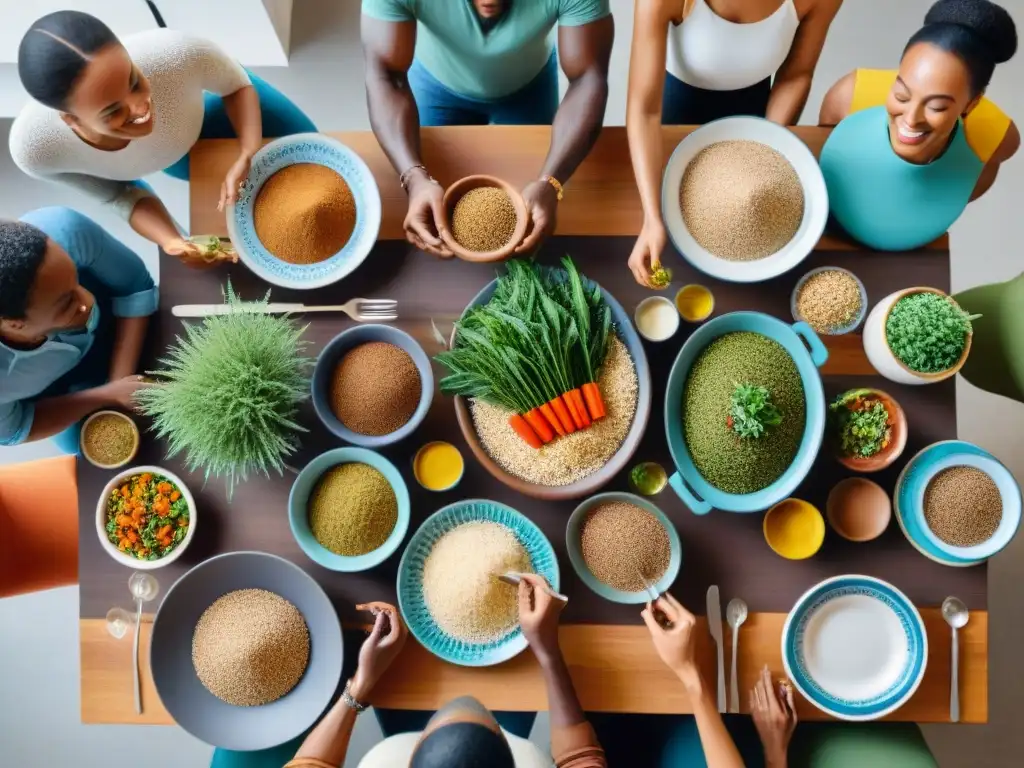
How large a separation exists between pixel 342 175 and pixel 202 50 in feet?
1.15

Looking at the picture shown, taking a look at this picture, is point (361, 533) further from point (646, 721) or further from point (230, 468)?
point (646, 721)

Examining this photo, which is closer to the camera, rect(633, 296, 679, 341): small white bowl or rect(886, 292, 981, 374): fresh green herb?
rect(886, 292, 981, 374): fresh green herb

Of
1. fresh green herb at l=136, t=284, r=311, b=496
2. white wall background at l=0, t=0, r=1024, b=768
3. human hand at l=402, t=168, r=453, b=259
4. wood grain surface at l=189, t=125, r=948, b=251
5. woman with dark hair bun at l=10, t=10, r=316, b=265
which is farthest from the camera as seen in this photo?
white wall background at l=0, t=0, r=1024, b=768

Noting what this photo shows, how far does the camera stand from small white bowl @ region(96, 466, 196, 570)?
51.9 inches

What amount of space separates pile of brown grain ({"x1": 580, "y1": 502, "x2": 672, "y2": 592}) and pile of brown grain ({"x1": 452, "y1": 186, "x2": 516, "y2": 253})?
547mm

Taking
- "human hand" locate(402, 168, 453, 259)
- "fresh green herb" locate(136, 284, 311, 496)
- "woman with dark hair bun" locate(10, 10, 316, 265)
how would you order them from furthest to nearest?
"human hand" locate(402, 168, 453, 259) < "fresh green herb" locate(136, 284, 311, 496) < "woman with dark hair bun" locate(10, 10, 316, 265)

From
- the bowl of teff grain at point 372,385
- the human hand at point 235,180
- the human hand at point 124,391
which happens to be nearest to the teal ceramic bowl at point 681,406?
the bowl of teff grain at point 372,385

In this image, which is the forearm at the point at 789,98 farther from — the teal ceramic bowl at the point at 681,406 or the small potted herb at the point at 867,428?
the small potted herb at the point at 867,428

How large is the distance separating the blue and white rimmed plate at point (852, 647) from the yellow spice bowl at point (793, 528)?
0.26 feet

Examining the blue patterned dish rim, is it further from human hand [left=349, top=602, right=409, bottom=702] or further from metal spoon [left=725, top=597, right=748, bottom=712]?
human hand [left=349, top=602, right=409, bottom=702]

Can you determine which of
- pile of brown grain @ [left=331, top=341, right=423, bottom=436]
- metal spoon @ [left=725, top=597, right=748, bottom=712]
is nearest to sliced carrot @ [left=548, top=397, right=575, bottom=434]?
pile of brown grain @ [left=331, top=341, right=423, bottom=436]

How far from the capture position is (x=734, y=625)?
1.33 metres

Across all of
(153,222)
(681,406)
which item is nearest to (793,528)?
(681,406)

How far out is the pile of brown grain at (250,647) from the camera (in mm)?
1280
